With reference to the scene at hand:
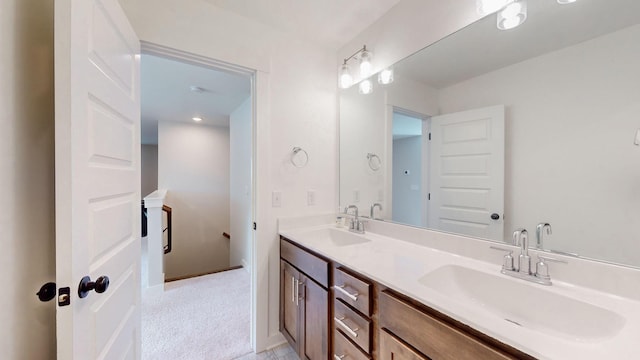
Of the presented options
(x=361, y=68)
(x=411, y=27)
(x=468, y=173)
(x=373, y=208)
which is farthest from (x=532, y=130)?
(x=361, y=68)

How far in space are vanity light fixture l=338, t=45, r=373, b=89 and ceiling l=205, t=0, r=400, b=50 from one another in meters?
0.18

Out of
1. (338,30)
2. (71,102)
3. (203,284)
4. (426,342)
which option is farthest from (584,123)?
(203,284)

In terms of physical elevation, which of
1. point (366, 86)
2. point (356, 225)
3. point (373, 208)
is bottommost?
point (356, 225)

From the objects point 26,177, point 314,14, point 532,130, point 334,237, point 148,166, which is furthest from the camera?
point 148,166

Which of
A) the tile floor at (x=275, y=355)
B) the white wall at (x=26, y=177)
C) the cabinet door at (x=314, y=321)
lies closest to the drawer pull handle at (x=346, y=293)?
the cabinet door at (x=314, y=321)

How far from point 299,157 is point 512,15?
4.76 ft

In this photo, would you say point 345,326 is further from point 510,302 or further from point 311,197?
point 311,197

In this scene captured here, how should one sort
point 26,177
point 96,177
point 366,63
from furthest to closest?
point 366,63 < point 96,177 < point 26,177

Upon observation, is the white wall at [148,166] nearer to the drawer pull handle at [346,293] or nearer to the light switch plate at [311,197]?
the light switch plate at [311,197]

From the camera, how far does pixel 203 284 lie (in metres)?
2.84

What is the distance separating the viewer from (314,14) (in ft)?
5.50

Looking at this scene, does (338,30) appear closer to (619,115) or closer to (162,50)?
(162,50)

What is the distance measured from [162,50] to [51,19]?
61cm

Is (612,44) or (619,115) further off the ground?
(612,44)
